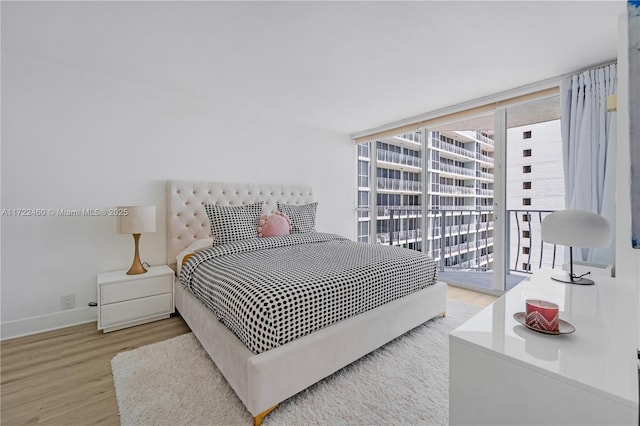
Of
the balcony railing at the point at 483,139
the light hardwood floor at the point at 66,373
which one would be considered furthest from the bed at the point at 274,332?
the balcony railing at the point at 483,139

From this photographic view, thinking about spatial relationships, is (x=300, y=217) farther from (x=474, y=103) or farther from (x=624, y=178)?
(x=624, y=178)

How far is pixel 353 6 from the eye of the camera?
1730 mm

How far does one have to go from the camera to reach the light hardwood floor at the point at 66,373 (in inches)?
57.6

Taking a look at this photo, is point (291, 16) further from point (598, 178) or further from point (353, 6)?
point (598, 178)

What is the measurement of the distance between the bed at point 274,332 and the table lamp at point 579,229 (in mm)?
1061

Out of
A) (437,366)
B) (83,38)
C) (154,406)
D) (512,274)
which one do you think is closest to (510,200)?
(512,274)

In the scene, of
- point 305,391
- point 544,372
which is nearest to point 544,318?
point 544,372

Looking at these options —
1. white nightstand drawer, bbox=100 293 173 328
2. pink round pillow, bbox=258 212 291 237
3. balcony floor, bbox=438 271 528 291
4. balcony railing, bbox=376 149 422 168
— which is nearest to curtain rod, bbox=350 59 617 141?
balcony railing, bbox=376 149 422 168

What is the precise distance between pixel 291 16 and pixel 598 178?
287cm

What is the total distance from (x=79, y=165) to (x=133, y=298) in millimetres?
1327

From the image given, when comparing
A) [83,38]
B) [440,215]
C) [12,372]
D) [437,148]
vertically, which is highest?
[83,38]

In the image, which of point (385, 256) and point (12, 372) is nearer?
point (12, 372)

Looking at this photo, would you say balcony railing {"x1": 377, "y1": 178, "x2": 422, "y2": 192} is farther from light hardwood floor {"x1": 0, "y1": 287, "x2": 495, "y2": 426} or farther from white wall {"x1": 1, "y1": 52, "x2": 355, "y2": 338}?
light hardwood floor {"x1": 0, "y1": 287, "x2": 495, "y2": 426}

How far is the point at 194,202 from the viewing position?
10.3 feet
